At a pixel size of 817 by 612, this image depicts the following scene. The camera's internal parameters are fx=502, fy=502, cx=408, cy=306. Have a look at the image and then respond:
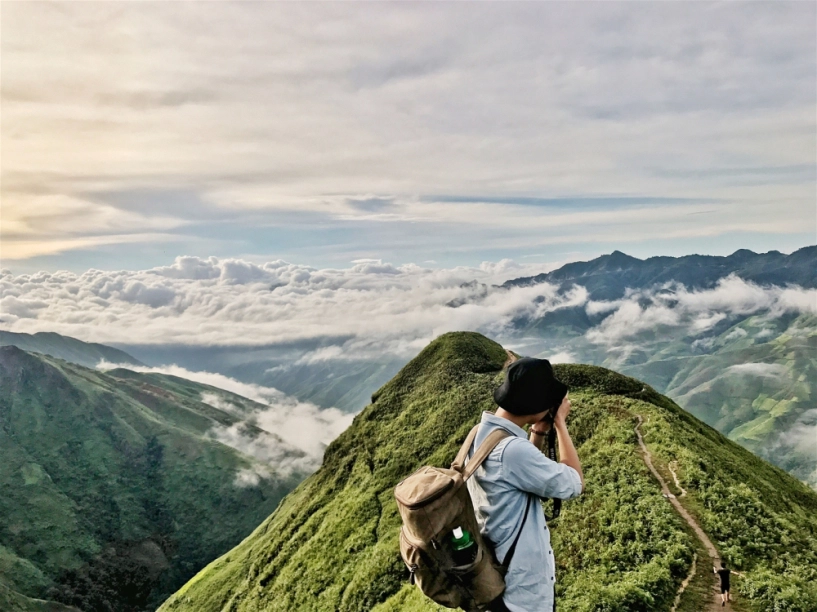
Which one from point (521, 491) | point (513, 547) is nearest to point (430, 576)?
point (513, 547)

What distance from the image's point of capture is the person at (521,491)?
22.4ft

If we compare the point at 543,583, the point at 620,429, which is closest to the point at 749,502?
the point at 620,429

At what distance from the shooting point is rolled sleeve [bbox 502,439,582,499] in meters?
6.66

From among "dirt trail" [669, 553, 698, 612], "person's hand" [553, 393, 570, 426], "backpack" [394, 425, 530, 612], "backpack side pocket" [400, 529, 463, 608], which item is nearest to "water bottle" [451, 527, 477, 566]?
"backpack" [394, 425, 530, 612]

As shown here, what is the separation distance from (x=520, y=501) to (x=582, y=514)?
27.6 meters

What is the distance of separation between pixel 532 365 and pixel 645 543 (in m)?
22.2

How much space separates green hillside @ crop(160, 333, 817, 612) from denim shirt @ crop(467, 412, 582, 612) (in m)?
15.3

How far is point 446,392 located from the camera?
80.2 m

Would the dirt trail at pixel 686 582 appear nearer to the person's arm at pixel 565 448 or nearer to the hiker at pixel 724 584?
the hiker at pixel 724 584

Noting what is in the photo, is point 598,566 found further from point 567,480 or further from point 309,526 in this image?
point 309,526

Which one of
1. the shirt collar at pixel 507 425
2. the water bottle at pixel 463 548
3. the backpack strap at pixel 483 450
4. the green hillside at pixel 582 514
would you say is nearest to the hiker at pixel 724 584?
the green hillside at pixel 582 514

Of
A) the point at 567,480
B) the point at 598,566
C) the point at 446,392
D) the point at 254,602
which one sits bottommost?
the point at 254,602

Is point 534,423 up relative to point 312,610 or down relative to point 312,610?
up

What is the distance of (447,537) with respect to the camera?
6.84 m
